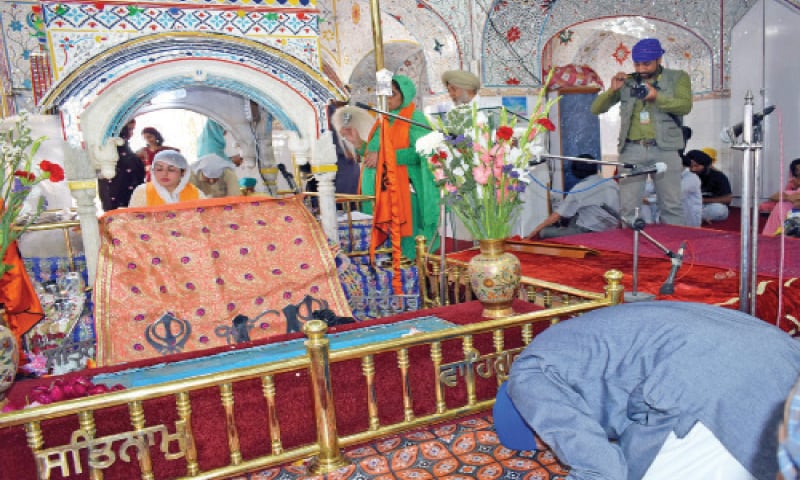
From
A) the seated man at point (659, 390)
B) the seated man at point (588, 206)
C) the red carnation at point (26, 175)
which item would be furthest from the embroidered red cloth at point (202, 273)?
the seated man at point (588, 206)

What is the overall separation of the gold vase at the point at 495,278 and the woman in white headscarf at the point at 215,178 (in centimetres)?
482

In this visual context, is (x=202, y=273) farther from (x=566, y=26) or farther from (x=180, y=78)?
(x=566, y=26)

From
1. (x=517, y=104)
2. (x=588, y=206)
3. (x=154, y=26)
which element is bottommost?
(x=588, y=206)

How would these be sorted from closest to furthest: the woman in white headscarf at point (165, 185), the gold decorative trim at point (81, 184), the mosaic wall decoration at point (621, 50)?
1. the gold decorative trim at point (81, 184)
2. the woman in white headscarf at point (165, 185)
3. the mosaic wall decoration at point (621, 50)

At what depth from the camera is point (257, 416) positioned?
2.45 meters

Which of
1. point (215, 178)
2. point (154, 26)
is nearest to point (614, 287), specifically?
point (154, 26)

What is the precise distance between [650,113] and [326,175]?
9.31 ft

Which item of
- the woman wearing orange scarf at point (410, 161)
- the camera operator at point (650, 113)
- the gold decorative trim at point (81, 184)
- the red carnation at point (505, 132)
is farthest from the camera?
the camera operator at point (650, 113)

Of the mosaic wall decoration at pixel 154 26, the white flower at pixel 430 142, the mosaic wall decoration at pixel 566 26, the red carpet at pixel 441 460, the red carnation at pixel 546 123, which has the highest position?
the mosaic wall decoration at pixel 566 26

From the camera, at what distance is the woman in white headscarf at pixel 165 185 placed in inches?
212

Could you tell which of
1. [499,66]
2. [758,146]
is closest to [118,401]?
[758,146]

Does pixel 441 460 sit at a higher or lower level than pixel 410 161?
lower

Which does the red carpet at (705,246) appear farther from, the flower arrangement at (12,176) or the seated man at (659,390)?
the flower arrangement at (12,176)

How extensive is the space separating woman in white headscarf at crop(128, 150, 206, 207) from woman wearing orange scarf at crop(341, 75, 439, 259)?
1.68 meters
